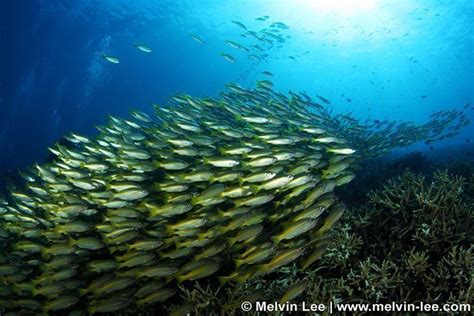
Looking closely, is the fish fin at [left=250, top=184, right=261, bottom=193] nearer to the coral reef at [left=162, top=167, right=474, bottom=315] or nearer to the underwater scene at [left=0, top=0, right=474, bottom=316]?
the underwater scene at [left=0, top=0, right=474, bottom=316]

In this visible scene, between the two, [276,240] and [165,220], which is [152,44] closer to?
[165,220]

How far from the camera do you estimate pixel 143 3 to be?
122 ft

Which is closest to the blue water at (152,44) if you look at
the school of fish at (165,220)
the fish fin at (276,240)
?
the school of fish at (165,220)

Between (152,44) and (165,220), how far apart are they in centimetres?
5321

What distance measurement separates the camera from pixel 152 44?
53.6m

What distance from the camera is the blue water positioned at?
36.0 meters

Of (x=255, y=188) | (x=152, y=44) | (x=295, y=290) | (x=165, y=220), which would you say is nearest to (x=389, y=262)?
(x=295, y=290)

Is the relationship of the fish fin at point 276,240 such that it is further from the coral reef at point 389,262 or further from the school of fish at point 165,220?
the coral reef at point 389,262

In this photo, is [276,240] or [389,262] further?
[389,262]

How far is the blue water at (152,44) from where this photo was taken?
35969 millimetres

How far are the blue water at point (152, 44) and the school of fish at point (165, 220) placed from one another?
70.1 feet

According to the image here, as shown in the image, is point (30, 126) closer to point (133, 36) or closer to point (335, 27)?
point (133, 36)

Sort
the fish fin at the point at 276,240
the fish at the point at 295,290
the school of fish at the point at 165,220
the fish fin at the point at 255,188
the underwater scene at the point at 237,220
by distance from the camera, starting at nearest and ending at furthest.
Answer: the fish at the point at 295,290 → the fish fin at the point at 276,240 → the underwater scene at the point at 237,220 → the school of fish at the point at 165,220 → the fish fin at the point at 255,188

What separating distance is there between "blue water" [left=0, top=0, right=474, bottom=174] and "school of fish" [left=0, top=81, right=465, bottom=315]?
2136 cm
